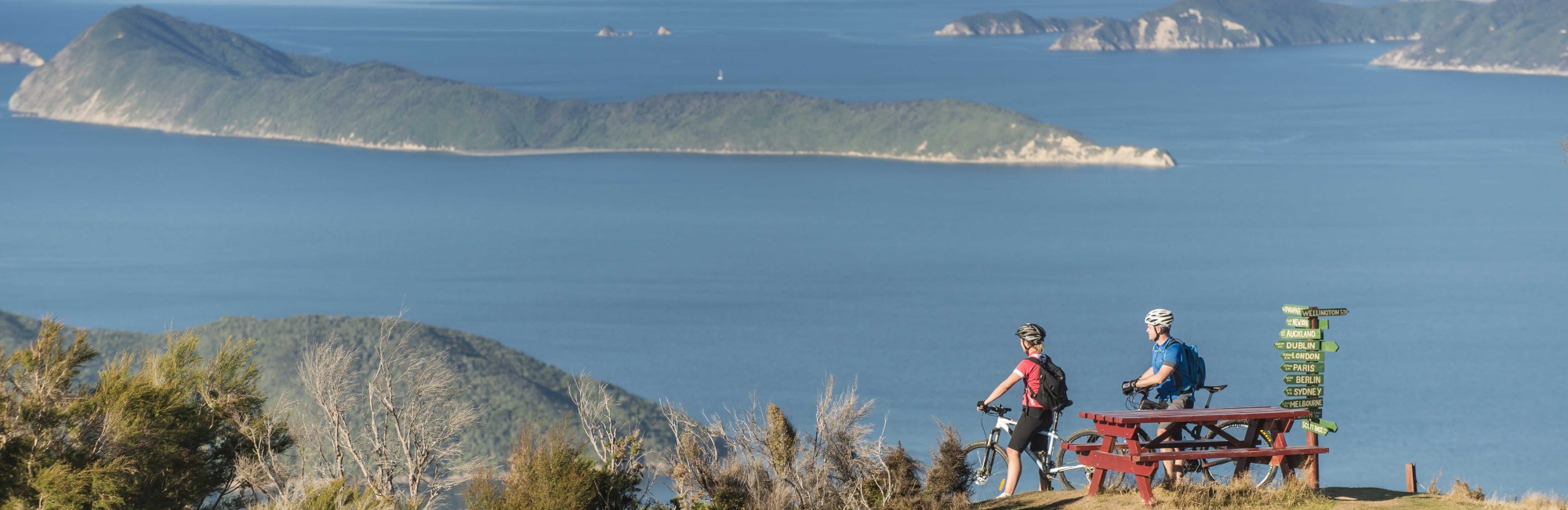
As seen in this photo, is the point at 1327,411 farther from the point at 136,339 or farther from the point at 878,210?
the point at 878,210

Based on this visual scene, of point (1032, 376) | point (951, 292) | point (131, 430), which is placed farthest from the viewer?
point (951, 292)

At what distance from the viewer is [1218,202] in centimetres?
19112

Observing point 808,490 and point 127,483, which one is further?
point 127,483

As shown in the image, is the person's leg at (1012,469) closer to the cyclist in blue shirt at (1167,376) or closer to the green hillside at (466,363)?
the cyclist in blue shirt at (1167,376)

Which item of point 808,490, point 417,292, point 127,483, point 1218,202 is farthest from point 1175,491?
point 1218,202

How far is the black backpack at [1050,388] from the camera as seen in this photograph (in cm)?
1355

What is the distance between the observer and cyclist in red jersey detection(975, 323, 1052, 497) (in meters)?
13.5

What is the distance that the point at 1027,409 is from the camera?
45.1 feet

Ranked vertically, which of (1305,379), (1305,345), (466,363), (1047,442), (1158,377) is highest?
(1305,345)

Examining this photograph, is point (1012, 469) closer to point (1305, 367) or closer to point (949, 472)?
point (949, 472)

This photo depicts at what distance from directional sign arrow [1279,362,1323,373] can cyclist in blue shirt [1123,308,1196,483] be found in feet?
2.67

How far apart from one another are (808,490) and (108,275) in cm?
16090

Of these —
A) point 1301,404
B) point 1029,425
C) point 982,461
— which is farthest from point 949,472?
point 1301,404

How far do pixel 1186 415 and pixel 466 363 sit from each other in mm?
80059
